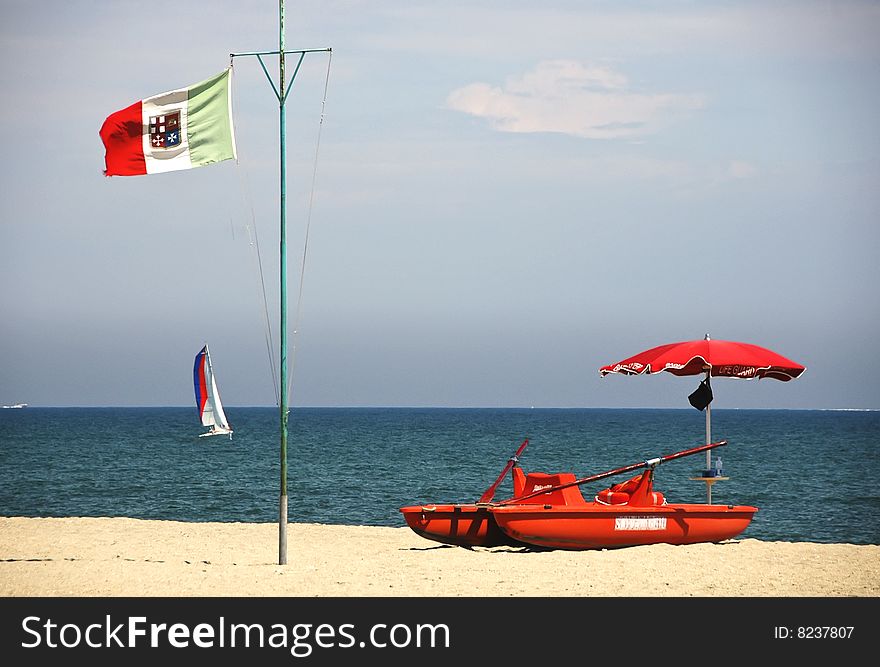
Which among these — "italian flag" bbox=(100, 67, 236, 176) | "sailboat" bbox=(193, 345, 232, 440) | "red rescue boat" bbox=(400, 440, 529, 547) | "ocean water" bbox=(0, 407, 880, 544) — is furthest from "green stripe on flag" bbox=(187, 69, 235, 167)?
"sailboat" bbox=(193, 345, 232, 440)

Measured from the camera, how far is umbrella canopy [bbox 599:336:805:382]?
18625 millimetres

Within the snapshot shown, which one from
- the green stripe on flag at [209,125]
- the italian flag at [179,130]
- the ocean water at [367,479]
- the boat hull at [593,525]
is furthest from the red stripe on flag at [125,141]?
the ocean water at [367,479]

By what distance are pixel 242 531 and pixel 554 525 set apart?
24.8 ft

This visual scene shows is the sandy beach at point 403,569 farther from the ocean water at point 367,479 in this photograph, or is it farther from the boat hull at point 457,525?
the ocean water at point 367,479

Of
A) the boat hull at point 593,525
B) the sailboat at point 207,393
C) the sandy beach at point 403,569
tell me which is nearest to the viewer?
the sandy beach at point 403,569

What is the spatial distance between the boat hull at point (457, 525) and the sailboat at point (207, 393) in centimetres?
4112

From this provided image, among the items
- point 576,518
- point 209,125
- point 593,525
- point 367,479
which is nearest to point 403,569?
point 576,518

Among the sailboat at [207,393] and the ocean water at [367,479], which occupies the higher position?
the sailboat at [207,393]

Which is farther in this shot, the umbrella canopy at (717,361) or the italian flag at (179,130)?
the umbrella canopy at (717,361)

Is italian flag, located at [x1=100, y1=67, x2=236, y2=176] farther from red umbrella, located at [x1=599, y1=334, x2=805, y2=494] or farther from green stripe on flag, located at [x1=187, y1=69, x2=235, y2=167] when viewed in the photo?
red umbrella, located at [x1=599, y1=334, x2=805, y2=494]

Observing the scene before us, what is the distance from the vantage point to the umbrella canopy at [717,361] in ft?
61.1

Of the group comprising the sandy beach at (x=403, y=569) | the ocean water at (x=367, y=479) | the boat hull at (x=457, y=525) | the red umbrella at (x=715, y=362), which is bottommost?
the ocean water at (x=367, y=479)

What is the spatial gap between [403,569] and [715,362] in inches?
237
